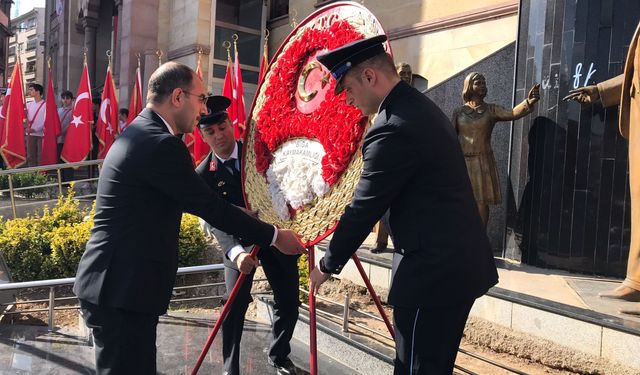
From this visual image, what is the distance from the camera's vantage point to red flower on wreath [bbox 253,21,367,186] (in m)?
2.66

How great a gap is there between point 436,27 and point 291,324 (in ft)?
23.1

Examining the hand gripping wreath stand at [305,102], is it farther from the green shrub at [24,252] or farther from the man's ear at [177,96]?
the green shrub at [24,252]

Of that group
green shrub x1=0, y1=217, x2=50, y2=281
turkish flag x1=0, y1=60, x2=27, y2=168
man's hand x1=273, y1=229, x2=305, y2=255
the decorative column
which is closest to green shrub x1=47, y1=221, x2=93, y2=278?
green shrub x1=0, y1=217, x2=50, y2=281

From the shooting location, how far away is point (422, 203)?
208 cm

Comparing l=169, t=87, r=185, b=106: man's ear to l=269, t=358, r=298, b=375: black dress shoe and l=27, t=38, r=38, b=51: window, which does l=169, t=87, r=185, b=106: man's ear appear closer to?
l=269, t=358, r=298, b=375: black dress shoe

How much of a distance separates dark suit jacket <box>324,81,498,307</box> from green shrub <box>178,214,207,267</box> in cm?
520

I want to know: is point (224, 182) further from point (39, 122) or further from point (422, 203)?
point (39, 122)

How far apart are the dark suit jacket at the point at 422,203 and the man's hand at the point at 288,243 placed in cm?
68

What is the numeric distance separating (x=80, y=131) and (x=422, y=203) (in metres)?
11.2

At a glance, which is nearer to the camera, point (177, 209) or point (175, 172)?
point (175, 172)

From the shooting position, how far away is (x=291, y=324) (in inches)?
145

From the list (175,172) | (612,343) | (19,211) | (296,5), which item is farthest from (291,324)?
(296,5)

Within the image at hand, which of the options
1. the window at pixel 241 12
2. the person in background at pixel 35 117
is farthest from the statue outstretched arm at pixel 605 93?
the person in background at pixel 35 117

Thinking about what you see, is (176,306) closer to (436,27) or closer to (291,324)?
(291,324)
